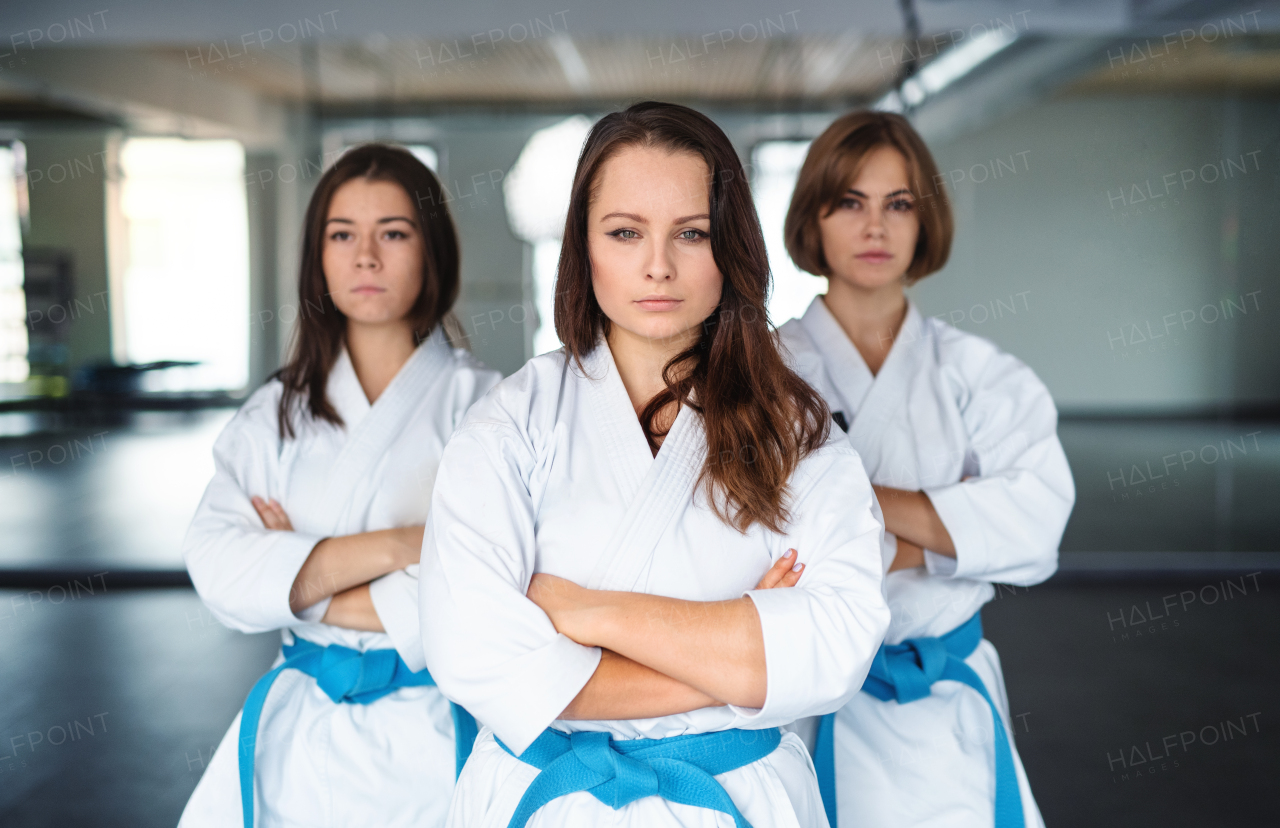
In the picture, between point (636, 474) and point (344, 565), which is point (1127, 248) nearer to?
point (636, 474)

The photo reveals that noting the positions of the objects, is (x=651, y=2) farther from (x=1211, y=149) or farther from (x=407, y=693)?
(x=407, y=693)

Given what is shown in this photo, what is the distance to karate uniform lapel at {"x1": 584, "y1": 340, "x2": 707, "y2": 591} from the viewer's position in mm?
1222

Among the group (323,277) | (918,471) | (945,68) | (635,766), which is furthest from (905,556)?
(945,68)

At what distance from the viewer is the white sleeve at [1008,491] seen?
167cm

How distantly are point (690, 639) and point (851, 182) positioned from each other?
107 cm

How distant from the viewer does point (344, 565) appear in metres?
1.58

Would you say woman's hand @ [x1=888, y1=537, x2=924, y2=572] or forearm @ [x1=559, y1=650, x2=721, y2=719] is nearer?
forearm @ [x1=559, y1=650, x2=721, y2=719]

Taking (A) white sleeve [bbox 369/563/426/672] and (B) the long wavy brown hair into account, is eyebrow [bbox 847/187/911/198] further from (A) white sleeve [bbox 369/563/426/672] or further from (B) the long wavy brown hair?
(A) white sleeve [bbox 369/563/426/672]

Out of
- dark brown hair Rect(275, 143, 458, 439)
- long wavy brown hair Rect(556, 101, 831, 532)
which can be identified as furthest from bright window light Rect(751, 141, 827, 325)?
long wavy brown hair Rect(556, 101, 831, 532)

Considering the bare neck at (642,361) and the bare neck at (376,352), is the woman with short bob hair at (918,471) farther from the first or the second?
the bare neck at (376,352)

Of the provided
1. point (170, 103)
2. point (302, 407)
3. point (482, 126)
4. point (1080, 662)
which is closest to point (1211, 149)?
point (1080, 662)

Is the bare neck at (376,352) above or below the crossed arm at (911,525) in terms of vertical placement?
above

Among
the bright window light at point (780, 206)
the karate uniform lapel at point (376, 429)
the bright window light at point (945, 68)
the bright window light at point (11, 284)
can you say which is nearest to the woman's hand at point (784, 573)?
the karate uniform lapel at point (376, 429)

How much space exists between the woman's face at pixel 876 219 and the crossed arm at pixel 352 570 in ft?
3.17
